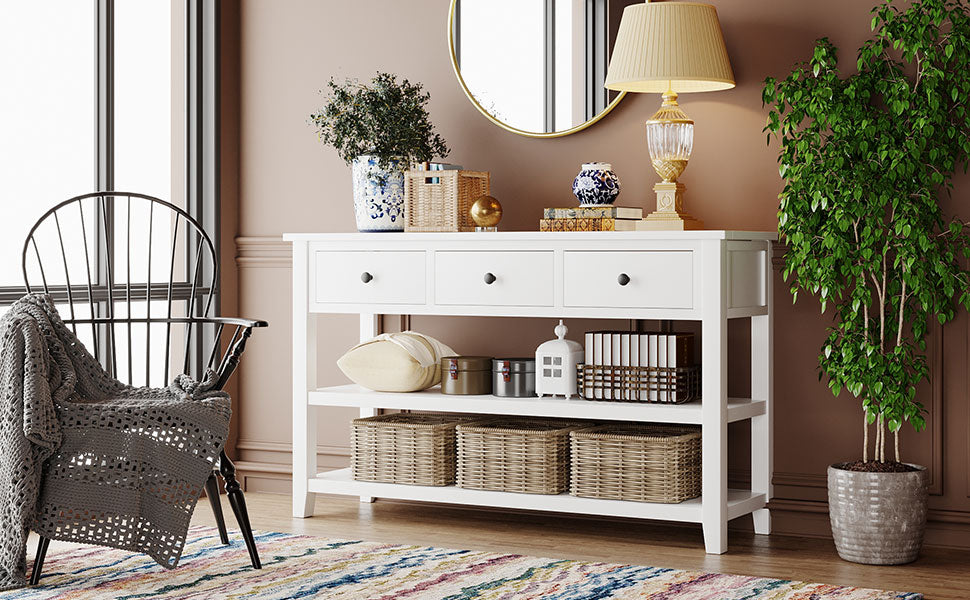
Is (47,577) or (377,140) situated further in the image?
(377,140)

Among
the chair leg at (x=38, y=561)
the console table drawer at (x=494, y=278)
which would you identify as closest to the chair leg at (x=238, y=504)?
the chair leg at (x=38, y=561)

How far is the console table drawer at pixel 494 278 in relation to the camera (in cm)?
335

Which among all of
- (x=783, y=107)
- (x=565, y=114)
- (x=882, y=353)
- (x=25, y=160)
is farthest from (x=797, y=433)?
(x=25, y=160)

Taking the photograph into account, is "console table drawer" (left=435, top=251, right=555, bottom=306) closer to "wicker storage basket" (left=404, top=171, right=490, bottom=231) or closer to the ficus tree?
"wicker storage basket" (left=404, top=171, right=490, bottom=231)

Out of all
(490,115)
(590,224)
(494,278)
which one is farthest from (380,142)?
(590,224)

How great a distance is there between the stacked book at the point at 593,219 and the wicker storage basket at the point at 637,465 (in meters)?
0.57

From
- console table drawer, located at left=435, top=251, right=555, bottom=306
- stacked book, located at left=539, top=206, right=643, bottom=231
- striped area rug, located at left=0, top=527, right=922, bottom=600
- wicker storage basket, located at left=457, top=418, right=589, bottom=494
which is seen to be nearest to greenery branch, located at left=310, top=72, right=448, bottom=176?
console table drawer, located at left=435, top=251, right=555, bottom=306

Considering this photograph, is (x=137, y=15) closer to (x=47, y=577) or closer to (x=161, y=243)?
(x=161, y=243)

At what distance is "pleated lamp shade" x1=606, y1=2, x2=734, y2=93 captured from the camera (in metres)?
3.29

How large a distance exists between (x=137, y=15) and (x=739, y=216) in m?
2.05

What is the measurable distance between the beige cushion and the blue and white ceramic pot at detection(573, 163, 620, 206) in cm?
65

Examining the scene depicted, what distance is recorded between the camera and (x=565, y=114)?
147 inches

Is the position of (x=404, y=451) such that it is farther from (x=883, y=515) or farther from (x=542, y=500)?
(x=883, y=515)

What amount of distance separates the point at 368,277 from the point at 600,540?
100 cm
